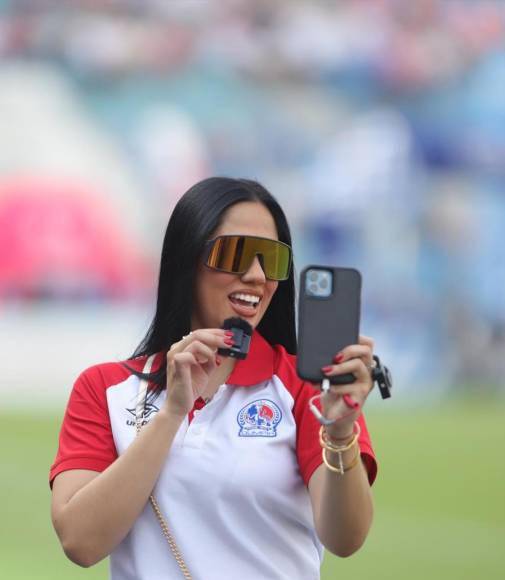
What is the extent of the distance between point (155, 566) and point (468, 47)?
28.9 feet

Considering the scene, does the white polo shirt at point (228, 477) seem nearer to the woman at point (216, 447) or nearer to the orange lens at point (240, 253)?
the woman at point (216, 447)

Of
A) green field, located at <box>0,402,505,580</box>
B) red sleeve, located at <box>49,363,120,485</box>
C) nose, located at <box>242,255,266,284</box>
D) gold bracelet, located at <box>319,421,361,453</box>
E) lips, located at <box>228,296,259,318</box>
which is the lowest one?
green field, located at <box>0,402,505,580</box>

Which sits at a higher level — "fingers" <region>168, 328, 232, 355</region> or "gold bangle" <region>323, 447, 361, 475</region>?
"fingers" <region>168, 328, 232, 355</region>

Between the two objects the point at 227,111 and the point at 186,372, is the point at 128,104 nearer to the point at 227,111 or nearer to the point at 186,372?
the point at 227,111

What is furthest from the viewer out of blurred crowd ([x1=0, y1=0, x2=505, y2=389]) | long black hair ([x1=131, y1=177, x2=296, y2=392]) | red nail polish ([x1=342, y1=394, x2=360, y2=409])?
blurred crowd ([x1=0, y1=0, x2=505, y2=389])

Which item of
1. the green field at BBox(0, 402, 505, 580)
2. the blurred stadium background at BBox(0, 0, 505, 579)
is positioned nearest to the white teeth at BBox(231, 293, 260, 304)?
the green field at BBox(0, 402, 505, 580)

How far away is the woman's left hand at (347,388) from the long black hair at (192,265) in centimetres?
39

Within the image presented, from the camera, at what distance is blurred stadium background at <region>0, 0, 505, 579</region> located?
9117 mm

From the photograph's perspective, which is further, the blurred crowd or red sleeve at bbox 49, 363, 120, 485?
the blurred crowd

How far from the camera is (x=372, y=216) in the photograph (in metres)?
9.48

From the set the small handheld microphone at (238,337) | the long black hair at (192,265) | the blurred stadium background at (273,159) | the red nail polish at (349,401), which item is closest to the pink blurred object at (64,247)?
the blurred stadium background at (273,159)

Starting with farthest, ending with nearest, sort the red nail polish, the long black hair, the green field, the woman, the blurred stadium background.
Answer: the blurred stadium background
the green field
the long black hair
the woman
the red nail polish

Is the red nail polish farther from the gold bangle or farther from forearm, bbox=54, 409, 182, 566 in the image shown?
forearm, bbox=54, 409, 182, 566

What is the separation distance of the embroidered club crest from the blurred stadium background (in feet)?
22.8
